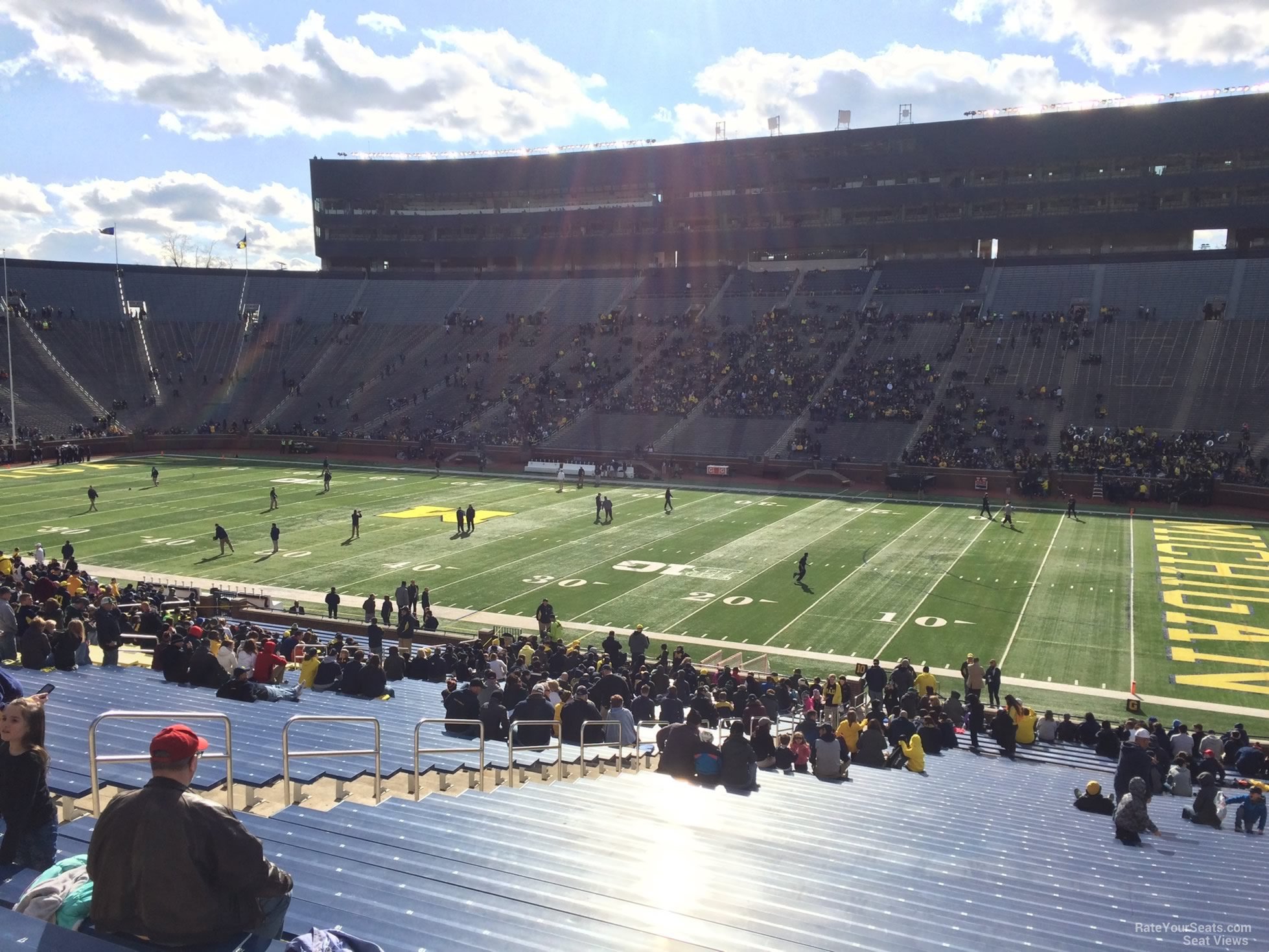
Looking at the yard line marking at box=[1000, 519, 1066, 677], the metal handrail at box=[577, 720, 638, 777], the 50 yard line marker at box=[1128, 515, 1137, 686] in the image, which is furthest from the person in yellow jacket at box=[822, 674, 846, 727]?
the 50 yard line marker at box=[1128, 515, 1137, 686]

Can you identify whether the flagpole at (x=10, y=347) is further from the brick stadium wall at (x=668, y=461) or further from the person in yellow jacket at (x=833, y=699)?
the person in yellow jacket at (x=833, y=699)

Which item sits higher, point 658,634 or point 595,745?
point 595,745

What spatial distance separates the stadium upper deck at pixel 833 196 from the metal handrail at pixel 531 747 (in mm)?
66554

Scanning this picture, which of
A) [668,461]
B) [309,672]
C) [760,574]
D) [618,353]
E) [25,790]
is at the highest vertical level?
[618,353]

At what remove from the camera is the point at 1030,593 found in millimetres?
27469

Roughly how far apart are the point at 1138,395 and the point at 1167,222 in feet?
67.3

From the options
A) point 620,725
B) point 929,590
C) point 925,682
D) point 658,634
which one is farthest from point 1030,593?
point 620,725

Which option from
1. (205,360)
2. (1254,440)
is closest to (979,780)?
(1254,440)

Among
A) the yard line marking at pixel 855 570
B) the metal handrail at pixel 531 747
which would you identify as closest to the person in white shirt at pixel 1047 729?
the yard line marking at pixel 855 570

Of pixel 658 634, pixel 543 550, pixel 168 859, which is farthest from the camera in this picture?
pixel 543 550

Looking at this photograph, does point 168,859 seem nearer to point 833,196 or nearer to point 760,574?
point 760,574

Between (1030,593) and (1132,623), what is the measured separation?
10.3ft

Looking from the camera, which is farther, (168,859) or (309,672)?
(309,672)

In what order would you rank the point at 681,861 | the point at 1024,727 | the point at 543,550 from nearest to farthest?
1. the point at 681,861
2. the point at 1024,727
3. the point at 543,550
